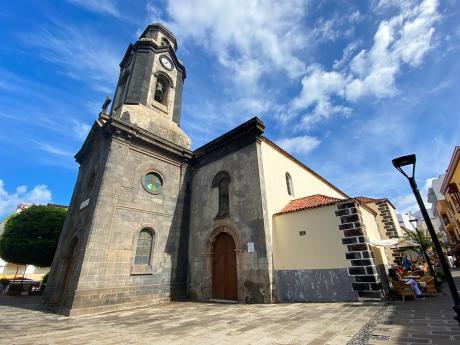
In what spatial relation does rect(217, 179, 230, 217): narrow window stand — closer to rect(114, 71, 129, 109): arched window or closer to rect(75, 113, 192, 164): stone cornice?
rect(75, 113, 192, 164): stone cornice

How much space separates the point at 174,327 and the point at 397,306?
252 inches

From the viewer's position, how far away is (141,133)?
12.3m

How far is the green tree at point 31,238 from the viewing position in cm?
1786

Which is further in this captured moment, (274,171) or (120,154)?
(274,171)

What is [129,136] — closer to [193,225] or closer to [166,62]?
[193,225]

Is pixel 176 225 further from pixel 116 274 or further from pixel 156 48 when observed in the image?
pixel 156 48

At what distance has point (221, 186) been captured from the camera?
12.7 metres

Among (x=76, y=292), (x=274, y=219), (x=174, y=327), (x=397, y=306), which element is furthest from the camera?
(x=274, y=219)

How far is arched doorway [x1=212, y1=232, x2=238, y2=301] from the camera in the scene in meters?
10.6

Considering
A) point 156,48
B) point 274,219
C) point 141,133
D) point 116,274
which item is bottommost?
point 116,274

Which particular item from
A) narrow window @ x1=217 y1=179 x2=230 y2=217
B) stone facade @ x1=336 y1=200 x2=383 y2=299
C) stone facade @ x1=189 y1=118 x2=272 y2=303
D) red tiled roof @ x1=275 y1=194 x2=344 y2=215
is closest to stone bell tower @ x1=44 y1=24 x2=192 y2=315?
stone facade @ x1=189 y1=118 x2=272 y2=303

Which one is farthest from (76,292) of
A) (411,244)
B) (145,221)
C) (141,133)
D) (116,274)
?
(411,244)

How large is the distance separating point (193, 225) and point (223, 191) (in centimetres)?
267

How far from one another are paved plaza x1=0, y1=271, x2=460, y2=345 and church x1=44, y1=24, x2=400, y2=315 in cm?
187
